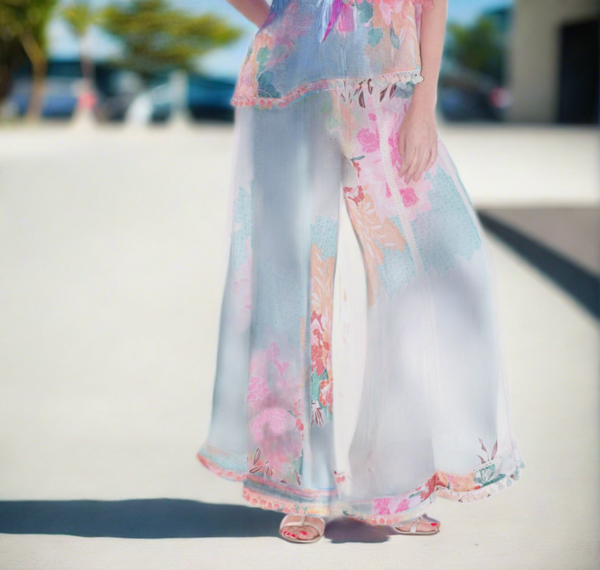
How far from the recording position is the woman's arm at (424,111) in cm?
158

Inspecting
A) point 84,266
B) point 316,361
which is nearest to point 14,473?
point 316,361

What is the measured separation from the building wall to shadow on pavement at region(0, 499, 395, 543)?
2476 cm

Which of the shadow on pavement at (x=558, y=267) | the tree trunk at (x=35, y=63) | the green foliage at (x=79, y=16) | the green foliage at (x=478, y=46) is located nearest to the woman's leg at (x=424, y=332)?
the shadow on pavement at (x=558, y=267)

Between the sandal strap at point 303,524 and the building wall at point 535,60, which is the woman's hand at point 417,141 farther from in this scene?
the building wall at point 535,60

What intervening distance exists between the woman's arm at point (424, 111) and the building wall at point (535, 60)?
24.7 meters

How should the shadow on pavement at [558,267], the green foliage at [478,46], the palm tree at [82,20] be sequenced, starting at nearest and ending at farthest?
the shadow on pavement at [558,267], the palm tree at [82,20], the green foliage at [478,46]

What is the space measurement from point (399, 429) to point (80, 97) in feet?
72.6

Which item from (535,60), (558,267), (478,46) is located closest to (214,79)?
(535,60)

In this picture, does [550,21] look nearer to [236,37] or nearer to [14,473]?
[14,473]

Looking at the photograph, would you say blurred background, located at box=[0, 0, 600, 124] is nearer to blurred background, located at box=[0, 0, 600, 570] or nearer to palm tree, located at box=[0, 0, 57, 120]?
palm tree, located at box=[0, 0, 57, 120]

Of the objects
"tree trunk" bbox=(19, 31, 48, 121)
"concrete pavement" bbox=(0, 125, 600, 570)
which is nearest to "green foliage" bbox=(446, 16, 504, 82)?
"tree trunk" bbox=(19, 31, 48, 121)

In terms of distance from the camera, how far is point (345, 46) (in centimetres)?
156

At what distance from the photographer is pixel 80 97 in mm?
22406

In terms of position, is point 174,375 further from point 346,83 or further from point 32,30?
point 32,30
